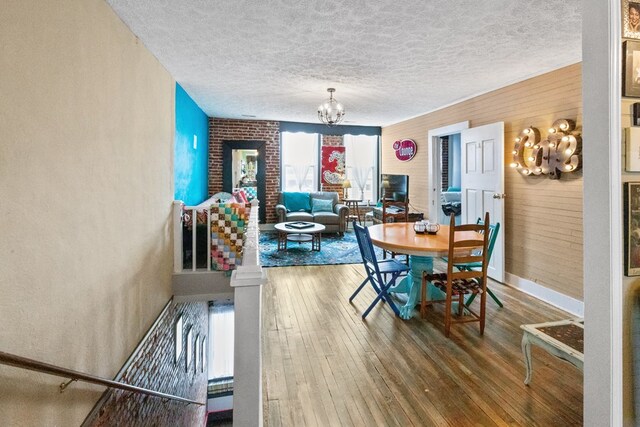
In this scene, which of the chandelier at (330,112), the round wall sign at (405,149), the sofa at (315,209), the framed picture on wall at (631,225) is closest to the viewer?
the framed picture on wall at (631,225)

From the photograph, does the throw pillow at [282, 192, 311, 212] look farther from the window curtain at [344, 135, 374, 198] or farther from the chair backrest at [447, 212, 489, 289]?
the chair backrest at [447, 212, 489, 289]

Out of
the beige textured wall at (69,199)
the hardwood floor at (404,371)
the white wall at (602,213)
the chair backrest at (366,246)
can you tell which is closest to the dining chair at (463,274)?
the hardwood floor at (404,371)

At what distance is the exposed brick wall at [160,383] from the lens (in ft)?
7.63

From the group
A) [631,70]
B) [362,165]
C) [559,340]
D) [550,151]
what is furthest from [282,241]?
[631,70]

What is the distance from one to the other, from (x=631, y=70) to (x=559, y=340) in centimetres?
146

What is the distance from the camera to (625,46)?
1240 mm

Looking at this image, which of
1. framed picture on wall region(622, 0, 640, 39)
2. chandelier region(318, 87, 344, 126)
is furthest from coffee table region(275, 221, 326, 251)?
framed picture on wall region(622, 0, 640, 39)

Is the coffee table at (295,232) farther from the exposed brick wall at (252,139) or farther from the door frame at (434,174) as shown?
the door frame at (434,174)

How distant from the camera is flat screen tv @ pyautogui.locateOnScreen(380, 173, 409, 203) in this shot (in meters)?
6.73

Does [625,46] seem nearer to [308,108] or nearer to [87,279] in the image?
[87,279]

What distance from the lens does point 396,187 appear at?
22.7 ft

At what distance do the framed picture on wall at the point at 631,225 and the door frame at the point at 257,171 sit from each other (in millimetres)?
6883

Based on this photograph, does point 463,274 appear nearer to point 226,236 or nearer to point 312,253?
point 226,236

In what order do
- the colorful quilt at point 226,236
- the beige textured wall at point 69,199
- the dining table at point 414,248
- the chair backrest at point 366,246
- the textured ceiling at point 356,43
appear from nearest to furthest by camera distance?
the beige textured wall at point 69,199, the textured ceiling at point 356,43, the dining table at point 414,248, the chair backrest at point 366,246, the colorful quilt at point 226,236
